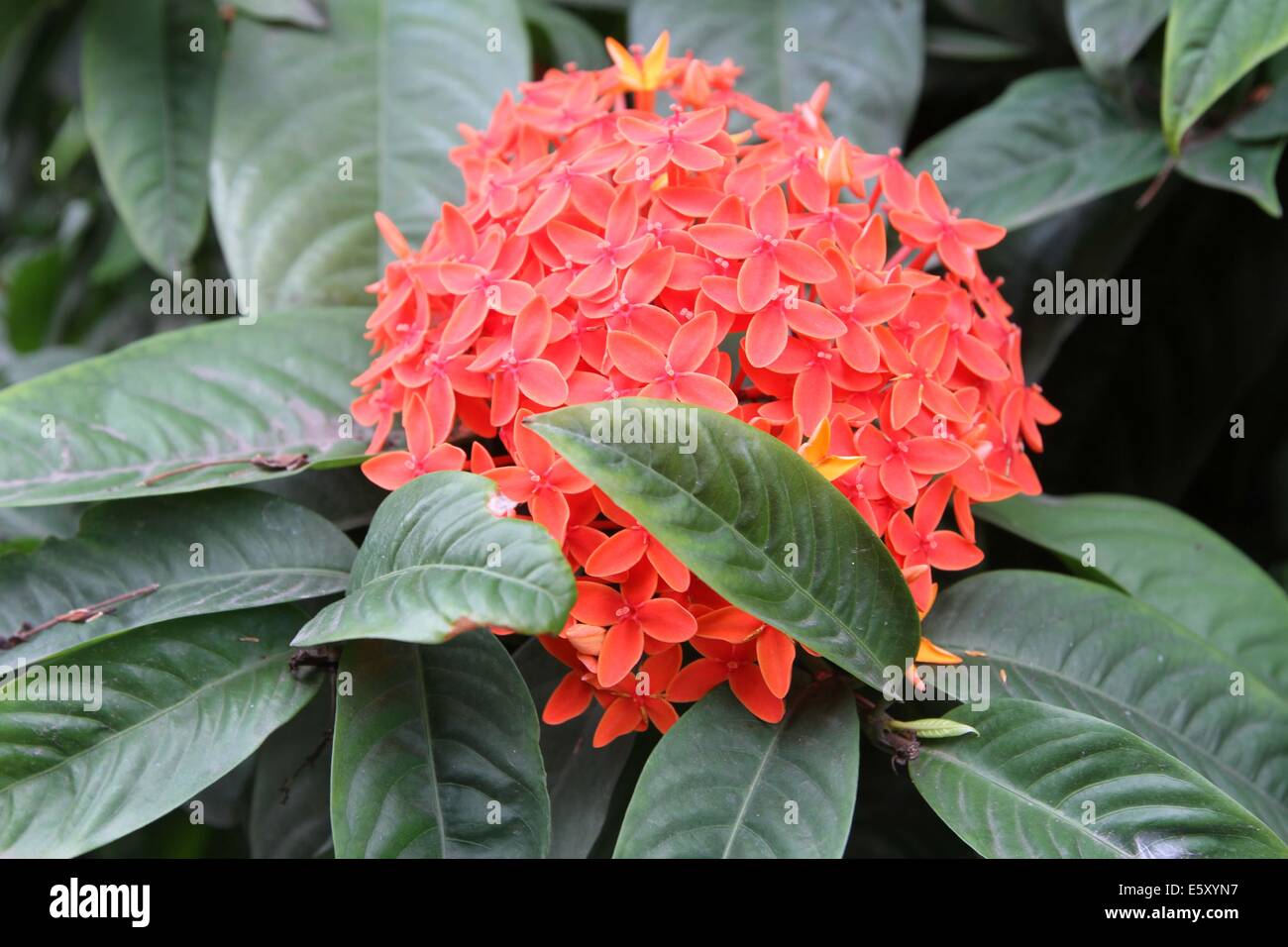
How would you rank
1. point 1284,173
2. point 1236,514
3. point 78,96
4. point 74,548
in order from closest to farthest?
point 74,548, point 1284,173, point 1236,514, point 78,96

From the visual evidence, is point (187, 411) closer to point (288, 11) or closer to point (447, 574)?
point (447, 574)

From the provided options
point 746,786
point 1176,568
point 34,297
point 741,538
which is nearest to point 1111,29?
point 1176,568

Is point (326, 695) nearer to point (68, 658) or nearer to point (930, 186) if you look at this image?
point (68, 658)

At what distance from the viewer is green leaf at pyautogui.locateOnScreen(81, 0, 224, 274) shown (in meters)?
1.26

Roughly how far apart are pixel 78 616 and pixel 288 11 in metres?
0.76

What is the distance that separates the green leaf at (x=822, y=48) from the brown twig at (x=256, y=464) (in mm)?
698

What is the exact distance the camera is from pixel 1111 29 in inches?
45.5

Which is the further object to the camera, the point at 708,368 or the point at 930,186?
the point at 930,186

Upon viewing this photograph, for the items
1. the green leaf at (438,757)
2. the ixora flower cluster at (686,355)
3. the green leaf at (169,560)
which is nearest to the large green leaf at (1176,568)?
the ixora flower cluster at (686,355)

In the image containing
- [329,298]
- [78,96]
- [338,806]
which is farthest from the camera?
[78,96]

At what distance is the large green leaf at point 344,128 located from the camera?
1120 millimetres
